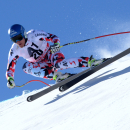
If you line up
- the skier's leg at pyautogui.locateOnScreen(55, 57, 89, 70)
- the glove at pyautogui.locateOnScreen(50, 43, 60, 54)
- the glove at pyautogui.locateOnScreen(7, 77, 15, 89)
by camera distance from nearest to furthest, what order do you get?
the skier's leg at pyautogui.locateOnScreen(55, 57, 89, 70) → the glove at pyautogui.locateOnScreen(50, 43, 60, 54) → the glove at pyautogui.locateOnScreen(7, 77, 15, 89)

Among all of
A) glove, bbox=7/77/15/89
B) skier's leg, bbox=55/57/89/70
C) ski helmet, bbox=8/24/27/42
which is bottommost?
glove, bbox=7/77/15/89

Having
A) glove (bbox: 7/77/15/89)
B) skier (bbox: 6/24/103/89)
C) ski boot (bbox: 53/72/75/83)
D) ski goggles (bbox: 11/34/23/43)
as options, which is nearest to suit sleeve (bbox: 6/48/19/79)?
skier (bbox: 6/24/103/89)

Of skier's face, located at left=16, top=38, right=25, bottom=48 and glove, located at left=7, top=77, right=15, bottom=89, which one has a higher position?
skier's face, located at left=16, top=38, right=25, bottom=48

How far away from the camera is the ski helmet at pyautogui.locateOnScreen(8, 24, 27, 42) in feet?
10.5

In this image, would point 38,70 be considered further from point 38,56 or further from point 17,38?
point 17,38

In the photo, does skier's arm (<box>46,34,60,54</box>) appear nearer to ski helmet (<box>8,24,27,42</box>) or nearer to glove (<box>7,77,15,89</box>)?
ski helmet (<box>8,24,27,42</box>)

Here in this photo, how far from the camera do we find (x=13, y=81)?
3465 mm

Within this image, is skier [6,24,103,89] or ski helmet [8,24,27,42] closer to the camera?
ski helmet [8,24,27,42]

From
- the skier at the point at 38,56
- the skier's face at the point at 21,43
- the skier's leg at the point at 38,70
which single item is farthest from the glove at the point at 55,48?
the skier's face at the point at 21,43

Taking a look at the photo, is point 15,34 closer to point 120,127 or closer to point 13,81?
point 13,81

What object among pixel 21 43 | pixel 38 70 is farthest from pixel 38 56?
pixel 21 43

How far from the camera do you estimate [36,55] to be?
11.7 ft

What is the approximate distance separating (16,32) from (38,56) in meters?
0.62

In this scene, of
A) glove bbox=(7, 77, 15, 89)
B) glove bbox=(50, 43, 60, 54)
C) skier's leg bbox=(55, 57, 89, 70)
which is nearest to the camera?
skier's leg bbox=(55, 57, 89, 70)
